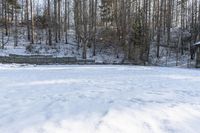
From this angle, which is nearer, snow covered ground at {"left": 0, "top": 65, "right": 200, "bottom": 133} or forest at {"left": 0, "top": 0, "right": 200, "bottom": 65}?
snow covered ground at {"left": 0, "top": 65, "right": 200, "bottom": 133}

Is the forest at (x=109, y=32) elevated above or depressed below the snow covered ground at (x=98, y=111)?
above

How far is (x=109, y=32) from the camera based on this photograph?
45406 millimetres

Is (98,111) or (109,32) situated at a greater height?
(109,32)

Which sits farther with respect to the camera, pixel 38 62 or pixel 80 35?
pixel 80 35

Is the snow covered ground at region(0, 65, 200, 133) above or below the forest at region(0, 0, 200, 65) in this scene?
below

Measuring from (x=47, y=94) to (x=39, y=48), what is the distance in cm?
3149

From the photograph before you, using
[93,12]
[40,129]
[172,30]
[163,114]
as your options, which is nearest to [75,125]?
[40,129]

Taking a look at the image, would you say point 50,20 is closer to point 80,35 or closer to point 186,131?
point 80,35

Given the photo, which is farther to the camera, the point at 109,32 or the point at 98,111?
the point at 109,32

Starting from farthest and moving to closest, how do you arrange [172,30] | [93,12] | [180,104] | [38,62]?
[172,30]
[93,12]
[38,62]
[180,104]

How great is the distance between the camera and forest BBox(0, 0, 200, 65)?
134 feet

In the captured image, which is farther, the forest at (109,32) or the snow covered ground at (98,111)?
the forest at (109,32)

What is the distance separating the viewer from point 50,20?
4444 cm

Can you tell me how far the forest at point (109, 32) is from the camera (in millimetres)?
40906
